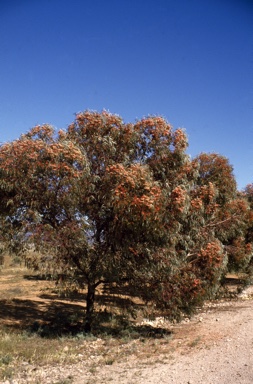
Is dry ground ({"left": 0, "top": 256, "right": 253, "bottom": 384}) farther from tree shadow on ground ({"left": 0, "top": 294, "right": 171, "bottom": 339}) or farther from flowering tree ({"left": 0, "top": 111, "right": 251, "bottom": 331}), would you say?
flowering tree ({"left": 0, "top": 111, "right": 251, "bottom": 331})

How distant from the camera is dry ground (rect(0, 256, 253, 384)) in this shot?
8156mm

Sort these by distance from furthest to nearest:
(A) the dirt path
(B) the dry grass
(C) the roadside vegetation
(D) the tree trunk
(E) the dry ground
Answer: (D) the tree trunk → (C) the roadside vegetation → (B) the dry grass → (E) the dry ground → (A) the dirt path

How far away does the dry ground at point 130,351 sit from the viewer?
8156 mm

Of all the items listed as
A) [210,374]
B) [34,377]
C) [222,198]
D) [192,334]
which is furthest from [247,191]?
[34,377]

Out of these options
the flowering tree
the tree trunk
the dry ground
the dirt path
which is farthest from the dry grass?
the flowering tree

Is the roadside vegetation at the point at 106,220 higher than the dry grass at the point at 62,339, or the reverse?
the roadside vegetation at the point at 106,220

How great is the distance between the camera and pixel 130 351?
33.9ft

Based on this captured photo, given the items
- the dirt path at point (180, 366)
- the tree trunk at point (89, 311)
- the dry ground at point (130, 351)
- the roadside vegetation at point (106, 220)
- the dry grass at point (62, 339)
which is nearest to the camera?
the dirt path at point (180, 366)

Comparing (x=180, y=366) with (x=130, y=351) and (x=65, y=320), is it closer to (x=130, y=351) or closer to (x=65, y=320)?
(x=130, y=351)

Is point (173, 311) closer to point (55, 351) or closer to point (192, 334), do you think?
point (192, 334)

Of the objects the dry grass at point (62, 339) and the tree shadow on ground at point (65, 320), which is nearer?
the dry grass at point (62, 339)

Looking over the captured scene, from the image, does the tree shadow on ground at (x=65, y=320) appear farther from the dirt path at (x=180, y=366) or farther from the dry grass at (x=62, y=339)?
the dirt path at (x=180, y=366)

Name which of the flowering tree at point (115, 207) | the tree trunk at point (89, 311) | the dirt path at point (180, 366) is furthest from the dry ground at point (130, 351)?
the flowering tree at point (115, 207)

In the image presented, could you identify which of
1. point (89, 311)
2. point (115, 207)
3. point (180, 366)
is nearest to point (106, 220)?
point (115, 207)
